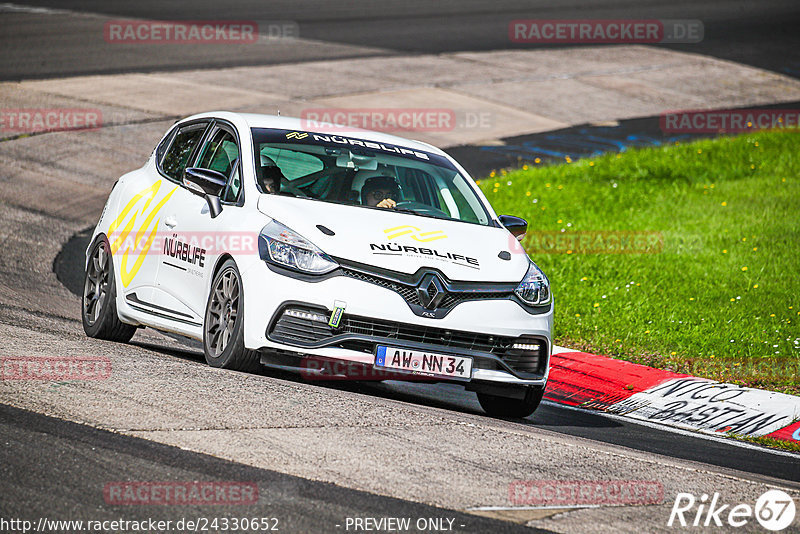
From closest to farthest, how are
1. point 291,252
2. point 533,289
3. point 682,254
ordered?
point 291,252, point 533,289, point 682,254

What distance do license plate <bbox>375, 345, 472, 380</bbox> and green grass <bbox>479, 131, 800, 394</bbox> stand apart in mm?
3324

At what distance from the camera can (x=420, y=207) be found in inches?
329

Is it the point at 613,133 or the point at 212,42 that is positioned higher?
the point at 212,42

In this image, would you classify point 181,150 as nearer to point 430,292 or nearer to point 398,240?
point 398,240

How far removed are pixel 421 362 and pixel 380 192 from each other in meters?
1.65

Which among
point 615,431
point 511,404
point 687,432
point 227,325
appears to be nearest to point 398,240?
point 227,325

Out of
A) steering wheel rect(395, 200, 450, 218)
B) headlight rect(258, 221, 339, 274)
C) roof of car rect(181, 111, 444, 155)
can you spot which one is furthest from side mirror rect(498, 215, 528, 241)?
headlight rect(258, 221, 339, 274)

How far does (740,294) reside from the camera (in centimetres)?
1164

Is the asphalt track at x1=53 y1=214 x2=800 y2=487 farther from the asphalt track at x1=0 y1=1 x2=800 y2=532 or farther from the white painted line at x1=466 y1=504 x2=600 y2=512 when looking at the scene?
the white painted line at x1=466 y1=504 x2=600 y2=512

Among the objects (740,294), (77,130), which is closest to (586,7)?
(77,130)

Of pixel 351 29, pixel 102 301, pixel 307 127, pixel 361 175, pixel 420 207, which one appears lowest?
pixel 102 301

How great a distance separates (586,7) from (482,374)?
1189 inches

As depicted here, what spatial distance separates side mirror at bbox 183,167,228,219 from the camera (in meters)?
7.86

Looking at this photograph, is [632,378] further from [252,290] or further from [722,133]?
[722,133]
